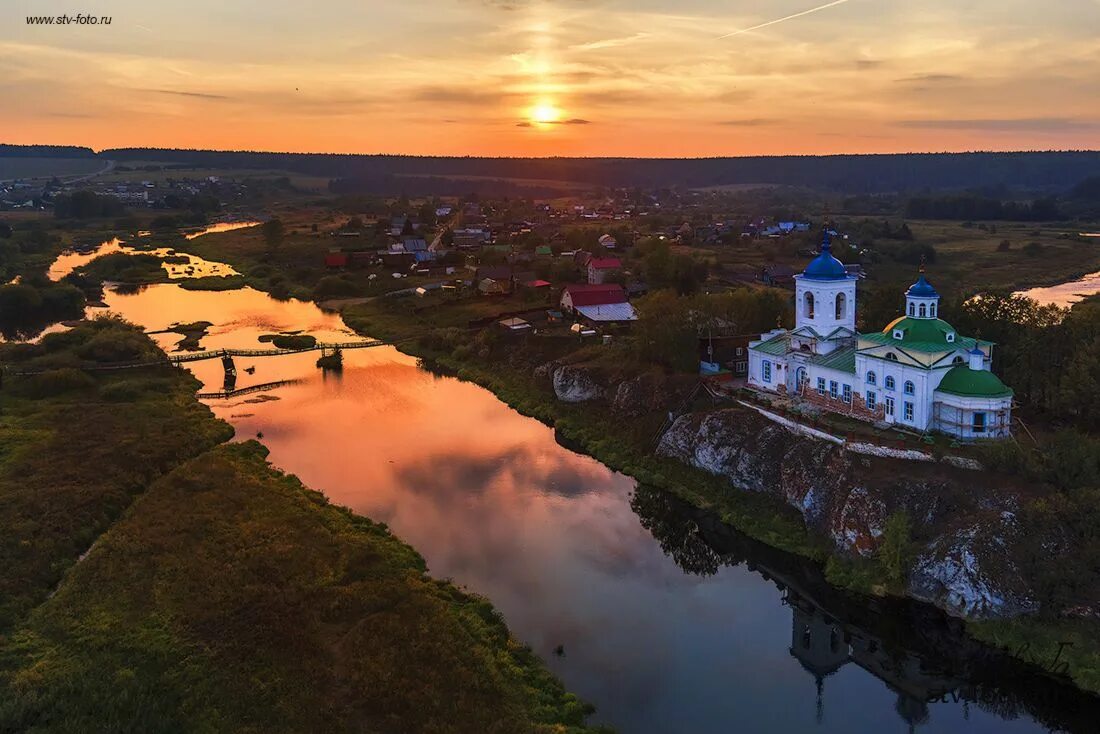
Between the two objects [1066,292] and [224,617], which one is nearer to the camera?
[224,617]

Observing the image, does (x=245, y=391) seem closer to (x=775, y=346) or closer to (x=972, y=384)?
(x=775, y=346)

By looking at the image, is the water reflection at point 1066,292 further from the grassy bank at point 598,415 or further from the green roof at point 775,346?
the green roof at point 775,346

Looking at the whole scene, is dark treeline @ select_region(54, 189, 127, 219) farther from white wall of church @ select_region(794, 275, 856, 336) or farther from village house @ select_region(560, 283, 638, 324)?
white wall of church @ select_region(794, 275, 856, 336)

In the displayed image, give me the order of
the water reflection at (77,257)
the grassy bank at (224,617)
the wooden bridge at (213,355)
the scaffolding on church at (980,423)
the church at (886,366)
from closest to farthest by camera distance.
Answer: the grassy bank at (224,617), the scaffolding on church at (980,423), the church at (886,366), the wooden bridge at (213,355), the water reflection at (77,257)

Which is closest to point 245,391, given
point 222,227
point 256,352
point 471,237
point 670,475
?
point 256,352

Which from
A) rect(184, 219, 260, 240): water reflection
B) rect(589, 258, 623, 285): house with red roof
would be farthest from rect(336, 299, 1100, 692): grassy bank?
rect(184, 219, 260, 240): water reflection

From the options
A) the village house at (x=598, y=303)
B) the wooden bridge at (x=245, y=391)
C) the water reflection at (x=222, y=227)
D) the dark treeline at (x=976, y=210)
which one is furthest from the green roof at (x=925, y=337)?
the dark treeline at (x=976, y=210)
